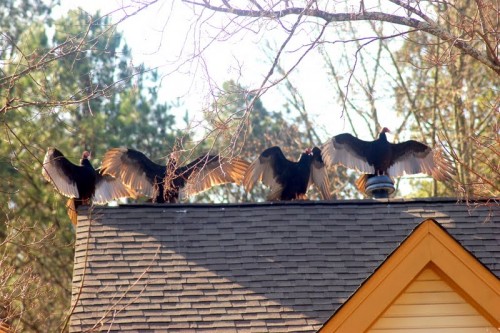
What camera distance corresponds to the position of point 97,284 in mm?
7430

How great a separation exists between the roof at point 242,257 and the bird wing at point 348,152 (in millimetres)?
1661

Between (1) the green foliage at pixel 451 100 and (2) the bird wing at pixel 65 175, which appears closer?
(2) the bird wing at pixel 65 175

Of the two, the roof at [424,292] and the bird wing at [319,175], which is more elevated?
the bird wing at [319,175]

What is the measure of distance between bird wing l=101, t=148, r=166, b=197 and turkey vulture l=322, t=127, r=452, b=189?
6.23 feet

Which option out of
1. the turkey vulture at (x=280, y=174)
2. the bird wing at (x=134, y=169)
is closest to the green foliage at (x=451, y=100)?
the turkey vulture at (x=280, y=174)

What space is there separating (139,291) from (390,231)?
7.16 ft

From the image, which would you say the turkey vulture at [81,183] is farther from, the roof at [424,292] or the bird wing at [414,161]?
the roof at [424,292]

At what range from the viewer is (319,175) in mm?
10359

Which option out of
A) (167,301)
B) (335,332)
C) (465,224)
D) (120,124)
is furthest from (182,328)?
(120,124)

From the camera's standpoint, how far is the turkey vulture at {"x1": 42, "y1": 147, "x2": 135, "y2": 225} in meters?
9.37

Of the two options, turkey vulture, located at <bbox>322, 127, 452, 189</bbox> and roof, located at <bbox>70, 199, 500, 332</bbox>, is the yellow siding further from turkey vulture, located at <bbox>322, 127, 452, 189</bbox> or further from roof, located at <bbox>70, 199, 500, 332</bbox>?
turkey vulture, located at <bbox>322, 127, 452, 189</bbox>

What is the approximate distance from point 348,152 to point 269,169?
873 mm

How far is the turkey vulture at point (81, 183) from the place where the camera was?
30.7ft

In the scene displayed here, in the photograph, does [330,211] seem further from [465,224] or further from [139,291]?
[139,291]
